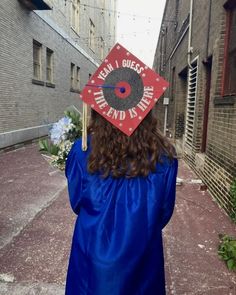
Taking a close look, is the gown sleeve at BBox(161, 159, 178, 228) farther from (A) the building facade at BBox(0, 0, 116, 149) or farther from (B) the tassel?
(A) the building facade at BBox(0, 0, 116, 149)

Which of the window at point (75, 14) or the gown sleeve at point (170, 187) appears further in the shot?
the window at point (75, 14)

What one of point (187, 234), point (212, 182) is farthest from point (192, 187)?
point (187, 234)

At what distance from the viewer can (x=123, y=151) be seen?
1720mm

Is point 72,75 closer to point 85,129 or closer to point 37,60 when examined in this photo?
point 37,60

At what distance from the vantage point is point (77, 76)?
22.5 metres

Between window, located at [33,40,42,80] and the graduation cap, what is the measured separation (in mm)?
13043

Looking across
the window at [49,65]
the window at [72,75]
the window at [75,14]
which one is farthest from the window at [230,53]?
the window at [72,75]

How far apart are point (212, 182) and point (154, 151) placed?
4.90 m

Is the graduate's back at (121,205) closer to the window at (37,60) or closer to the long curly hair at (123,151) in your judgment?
the long curly hair at (123,151)

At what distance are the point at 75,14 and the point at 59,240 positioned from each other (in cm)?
1875

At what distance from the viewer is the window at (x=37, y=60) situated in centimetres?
1411

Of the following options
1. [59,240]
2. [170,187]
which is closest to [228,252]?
[59,240]

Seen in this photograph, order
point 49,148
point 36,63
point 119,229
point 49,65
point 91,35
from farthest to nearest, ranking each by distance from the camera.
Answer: point 91,35, point 49,65, point 36,63, point 49,148, point 119,229

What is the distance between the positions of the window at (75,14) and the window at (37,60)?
6027 mm
